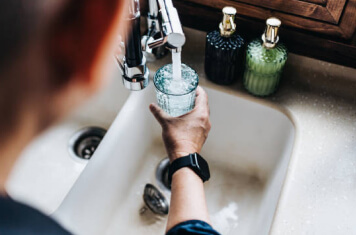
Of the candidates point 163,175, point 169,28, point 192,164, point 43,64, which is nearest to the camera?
point 43,64

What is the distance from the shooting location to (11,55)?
8.4 inches

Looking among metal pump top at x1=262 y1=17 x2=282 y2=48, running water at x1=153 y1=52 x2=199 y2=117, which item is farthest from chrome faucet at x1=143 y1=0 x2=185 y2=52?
metal pump top at x1=262 y1=17 x2=282 y2=48

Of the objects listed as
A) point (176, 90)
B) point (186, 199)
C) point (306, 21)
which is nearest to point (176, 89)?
point (176, 90)

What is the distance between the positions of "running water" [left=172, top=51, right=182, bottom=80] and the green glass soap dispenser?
0.65 ft

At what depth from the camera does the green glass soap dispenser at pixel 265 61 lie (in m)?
0.81

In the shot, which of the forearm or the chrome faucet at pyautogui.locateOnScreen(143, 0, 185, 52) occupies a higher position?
the chrome faucet at pyautogui.locateOnScreen(143, 0, 185, 52)

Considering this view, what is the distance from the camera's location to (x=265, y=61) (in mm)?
831

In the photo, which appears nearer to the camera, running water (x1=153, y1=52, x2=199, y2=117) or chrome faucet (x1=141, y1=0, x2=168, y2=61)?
chrome faucet (x1=141, y1=0, x2=168, y2=61)

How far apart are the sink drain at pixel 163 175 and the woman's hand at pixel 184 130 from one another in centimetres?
22

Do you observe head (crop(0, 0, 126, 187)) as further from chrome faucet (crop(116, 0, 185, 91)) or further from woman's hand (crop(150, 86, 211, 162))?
A: woman's hand (crop(150, 86, 211, 162))

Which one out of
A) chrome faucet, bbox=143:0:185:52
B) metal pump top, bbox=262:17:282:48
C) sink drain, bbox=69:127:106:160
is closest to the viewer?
chrome faucet, bbox=143:0:185:52

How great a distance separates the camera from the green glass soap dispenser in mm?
815

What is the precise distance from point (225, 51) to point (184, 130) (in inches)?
8.7

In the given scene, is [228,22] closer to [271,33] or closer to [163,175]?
[271,33]
